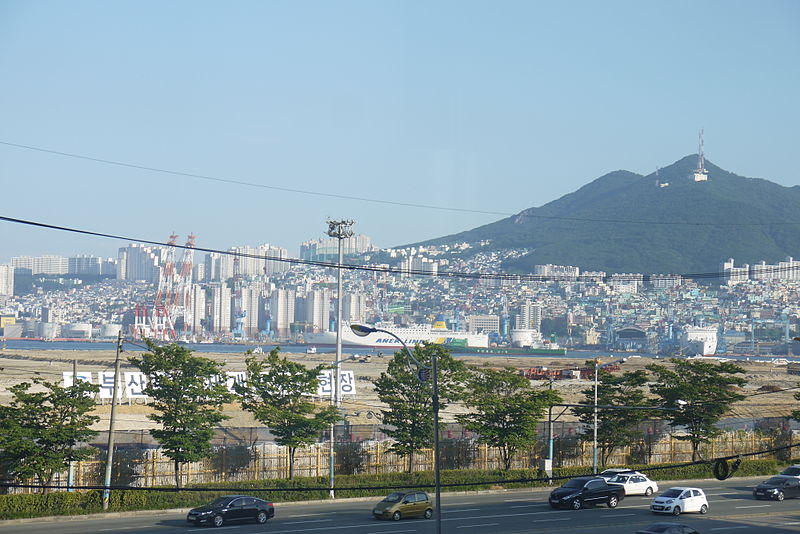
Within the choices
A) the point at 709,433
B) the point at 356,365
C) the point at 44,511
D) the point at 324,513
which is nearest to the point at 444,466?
the point at 324,513

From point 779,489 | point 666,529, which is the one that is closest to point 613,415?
point 779,489

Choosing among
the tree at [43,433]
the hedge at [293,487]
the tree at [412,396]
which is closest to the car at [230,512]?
the hedge at [293,487]

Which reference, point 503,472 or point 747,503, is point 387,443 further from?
point 747,503

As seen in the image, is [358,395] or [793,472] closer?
[793,472]

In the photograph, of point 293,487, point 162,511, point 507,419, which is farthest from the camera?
point 507,419

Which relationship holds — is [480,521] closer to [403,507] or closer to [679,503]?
[403,507]

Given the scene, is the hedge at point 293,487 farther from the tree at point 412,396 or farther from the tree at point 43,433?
the tree at point 412,396

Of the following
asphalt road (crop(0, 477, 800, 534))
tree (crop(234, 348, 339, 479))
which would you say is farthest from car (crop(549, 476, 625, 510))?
tree (crop(234, 348, 339, 479))
